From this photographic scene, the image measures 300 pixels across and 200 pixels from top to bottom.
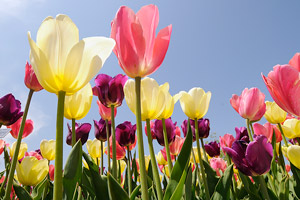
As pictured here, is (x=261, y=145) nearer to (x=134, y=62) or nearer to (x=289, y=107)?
(x=289, y=107)

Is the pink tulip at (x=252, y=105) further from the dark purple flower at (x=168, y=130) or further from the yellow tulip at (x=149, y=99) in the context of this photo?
the yellow tulip at (x=149, y=99)

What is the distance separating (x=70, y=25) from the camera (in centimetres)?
81

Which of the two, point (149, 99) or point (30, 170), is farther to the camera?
point (30, 170)

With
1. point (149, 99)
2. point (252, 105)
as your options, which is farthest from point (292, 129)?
point (149, 99)

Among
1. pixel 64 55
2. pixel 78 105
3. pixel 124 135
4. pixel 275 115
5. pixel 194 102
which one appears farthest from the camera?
pixel 275 115

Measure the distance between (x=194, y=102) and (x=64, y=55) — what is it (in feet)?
3.89

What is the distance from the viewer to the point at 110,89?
175cm

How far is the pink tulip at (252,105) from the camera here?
6.80ft

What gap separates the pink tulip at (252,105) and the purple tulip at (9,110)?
1934 mm

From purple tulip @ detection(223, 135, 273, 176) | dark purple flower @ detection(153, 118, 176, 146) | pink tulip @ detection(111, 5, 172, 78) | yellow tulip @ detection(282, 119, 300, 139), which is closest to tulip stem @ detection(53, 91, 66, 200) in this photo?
pink tulip @ detection(111, 5, 172, 78)

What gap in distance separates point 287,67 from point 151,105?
0.67 meters

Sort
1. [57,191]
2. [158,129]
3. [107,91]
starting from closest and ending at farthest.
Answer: [57,191]
[107,91]
[158,129]

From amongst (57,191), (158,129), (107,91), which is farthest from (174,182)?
(158,129)

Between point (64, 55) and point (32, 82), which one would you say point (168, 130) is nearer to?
point (32, 82)
